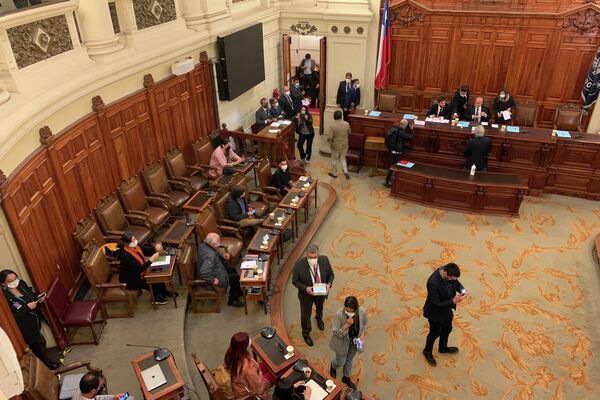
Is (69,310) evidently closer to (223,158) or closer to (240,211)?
(240,211)

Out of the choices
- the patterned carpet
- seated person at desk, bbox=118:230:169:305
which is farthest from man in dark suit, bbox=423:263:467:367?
seated person at desk, bbox=118:230:169:305

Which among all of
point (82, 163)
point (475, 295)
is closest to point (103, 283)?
point (82, 163)

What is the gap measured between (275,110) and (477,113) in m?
4.63

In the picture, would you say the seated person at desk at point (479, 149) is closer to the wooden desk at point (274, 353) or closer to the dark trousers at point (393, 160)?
the dark trousers at point (393, 160)

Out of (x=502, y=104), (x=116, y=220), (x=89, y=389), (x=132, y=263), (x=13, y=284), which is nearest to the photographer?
(x=89, y=389)

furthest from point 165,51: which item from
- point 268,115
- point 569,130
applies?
point 569,130

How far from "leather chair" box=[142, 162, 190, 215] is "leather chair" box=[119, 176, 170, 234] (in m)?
0.14

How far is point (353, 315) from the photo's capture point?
4.98 meters

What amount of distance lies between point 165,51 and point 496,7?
24.8 ft

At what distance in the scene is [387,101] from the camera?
38.9 ft

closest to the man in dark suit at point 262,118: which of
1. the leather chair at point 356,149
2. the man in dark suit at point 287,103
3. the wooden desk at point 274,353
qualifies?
the man in dark suit at point 287,103

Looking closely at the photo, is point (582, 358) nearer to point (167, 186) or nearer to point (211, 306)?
point (211, 306)

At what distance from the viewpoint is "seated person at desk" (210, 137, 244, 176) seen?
9.27 metres

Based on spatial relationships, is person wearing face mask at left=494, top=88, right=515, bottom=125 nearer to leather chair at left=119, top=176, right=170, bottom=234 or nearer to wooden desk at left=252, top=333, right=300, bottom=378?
leather chair at left=119, top=176, right=170, bottom=234
